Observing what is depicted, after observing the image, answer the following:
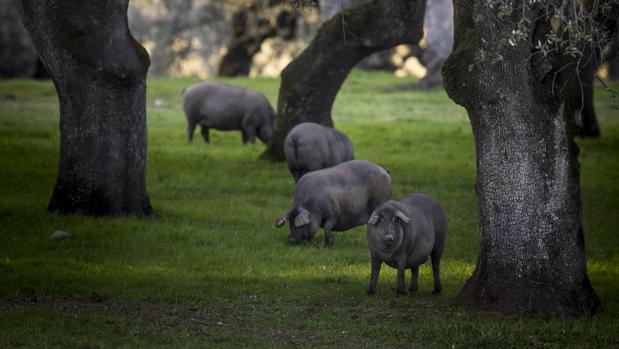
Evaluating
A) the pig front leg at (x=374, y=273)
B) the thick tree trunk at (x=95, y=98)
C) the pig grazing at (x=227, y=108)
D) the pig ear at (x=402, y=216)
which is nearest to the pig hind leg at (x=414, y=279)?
the pig front leg at (x=374, y=273)

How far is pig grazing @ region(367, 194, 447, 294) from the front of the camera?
11.7 meters

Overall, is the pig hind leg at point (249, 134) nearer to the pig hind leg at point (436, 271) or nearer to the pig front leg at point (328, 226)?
the pig front leg at point (328, 226)

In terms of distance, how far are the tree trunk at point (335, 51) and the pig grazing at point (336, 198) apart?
5.21m

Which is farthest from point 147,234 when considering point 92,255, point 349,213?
point 349,213

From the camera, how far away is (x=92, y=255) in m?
13.8

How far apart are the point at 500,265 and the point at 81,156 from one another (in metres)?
7.23

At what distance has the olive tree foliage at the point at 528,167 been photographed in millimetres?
10828

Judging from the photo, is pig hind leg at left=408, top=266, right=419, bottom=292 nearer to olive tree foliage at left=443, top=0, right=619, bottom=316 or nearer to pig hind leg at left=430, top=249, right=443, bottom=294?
pig hind leg at left=430, top=249, right=443, bottom=294

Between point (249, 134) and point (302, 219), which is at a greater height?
point (249, 134)

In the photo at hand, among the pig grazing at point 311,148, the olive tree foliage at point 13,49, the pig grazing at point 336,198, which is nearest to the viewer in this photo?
the pig grazing at point 336,198

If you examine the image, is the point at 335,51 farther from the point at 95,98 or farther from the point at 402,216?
the point at 402,216

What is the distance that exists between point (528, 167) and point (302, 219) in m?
4.57

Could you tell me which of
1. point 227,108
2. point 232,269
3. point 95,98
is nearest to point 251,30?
point 227,108

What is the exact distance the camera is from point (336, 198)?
1502 centimetres
